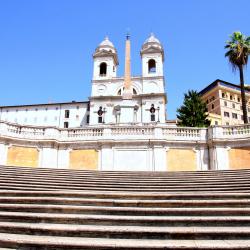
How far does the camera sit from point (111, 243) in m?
5.32

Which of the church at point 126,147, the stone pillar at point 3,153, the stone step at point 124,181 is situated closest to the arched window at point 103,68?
the church at point 126,147

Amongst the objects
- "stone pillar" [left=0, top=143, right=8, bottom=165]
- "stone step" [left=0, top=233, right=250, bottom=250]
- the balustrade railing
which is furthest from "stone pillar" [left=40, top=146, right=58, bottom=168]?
"stone step" [left=0, top=233, right=250, bottom=250]

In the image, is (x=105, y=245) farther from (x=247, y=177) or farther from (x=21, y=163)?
(x=21, y=163)

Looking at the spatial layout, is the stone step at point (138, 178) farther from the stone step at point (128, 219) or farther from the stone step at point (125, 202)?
the stone step at point (128, 219)

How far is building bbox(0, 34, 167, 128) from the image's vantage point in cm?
6544

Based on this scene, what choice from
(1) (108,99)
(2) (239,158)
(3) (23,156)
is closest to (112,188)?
(3) (23,156)

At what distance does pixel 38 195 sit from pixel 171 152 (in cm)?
1206

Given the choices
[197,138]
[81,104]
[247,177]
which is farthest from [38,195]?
[81,104]

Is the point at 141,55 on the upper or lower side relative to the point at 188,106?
upper

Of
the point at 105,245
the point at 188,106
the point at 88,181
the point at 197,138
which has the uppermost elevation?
the point at 188,106

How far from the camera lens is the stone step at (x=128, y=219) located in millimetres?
6340

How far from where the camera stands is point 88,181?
1063cm

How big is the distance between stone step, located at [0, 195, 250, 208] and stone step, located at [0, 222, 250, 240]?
1.27 meters

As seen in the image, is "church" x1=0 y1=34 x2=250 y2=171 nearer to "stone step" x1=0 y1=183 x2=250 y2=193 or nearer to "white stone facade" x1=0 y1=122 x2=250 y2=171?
"white stone facade" x1=0 y1=122 x2=250 y2=171
